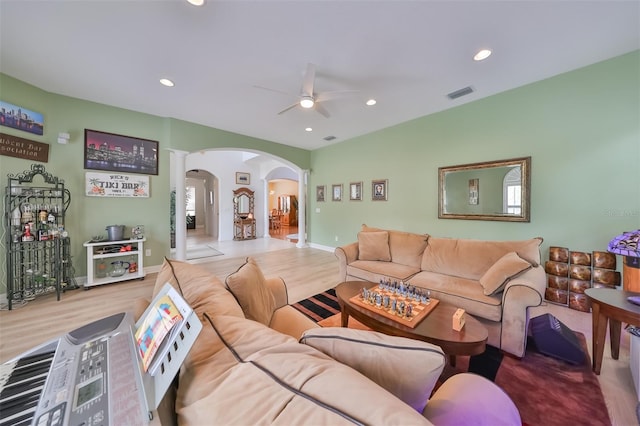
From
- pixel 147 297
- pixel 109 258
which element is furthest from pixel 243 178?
pixel 147 297

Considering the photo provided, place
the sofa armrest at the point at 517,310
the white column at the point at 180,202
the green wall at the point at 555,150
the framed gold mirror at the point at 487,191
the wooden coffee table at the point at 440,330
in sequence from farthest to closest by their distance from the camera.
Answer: the white column at the point at 180,202 → the framed gold mirror at the point at 487,191 → the green wall at the point at 555,150 → the sofa armrest at the point at 517,310 → the wooden coffee table at the point at 440,330

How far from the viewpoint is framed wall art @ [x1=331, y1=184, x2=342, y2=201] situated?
19.5 ft

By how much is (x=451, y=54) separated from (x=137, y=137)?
4.93 metres

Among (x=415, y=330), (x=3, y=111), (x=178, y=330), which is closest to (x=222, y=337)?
(x=178, y=330)

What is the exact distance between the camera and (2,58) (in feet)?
8.28

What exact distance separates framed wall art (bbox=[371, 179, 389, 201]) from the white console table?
14.8ft

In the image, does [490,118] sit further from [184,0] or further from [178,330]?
[178,330]

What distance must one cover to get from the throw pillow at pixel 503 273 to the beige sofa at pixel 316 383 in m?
1.59

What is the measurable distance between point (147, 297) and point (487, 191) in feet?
17.0

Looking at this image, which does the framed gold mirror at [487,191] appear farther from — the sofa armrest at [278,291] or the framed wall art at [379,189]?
the sofa armrest at [278,291]

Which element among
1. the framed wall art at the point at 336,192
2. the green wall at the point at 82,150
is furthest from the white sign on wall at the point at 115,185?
the framed wall art at the point at 336,192

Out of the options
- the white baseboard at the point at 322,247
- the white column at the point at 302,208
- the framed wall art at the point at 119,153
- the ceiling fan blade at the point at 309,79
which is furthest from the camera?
the white column at the point at 302,208

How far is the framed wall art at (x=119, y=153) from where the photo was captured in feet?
11.8

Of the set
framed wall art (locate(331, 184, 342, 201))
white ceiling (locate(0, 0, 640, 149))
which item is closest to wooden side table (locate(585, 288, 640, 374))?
white ceiling (locate(0, 0, 640, 149))
